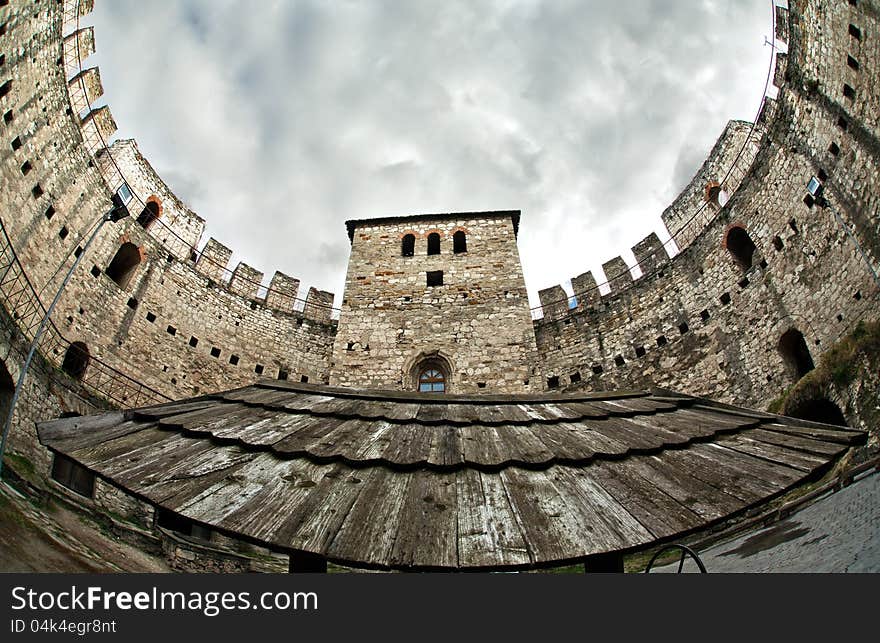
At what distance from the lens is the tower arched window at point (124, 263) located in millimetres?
13633

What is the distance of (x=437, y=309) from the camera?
507 inches

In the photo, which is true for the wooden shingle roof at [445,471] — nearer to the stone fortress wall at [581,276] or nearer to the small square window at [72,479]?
the small square window at [72,479]

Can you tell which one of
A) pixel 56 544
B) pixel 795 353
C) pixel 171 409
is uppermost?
pixel 795 353

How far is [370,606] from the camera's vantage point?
1369 mm

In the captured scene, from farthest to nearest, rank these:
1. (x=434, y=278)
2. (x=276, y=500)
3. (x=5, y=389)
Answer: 1. (x=434, y=278)
2. (x=5, y=389)
3. (x=276, y=500)

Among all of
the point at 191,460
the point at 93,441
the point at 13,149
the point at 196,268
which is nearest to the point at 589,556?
the point at 191,460

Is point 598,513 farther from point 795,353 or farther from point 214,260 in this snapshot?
point 214,260

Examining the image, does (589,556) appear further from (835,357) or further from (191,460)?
(835,357)

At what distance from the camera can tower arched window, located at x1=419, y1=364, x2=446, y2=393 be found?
11.8 m

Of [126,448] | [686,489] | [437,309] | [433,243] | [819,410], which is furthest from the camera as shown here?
[433,243]

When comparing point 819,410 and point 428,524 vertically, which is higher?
point 819,410

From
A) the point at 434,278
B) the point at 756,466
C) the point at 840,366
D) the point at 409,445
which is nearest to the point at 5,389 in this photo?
the point at 434,278

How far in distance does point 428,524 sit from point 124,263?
51.1ft

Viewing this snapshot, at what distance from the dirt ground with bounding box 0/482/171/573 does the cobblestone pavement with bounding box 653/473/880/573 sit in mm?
5936
